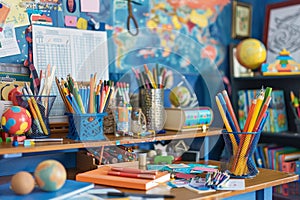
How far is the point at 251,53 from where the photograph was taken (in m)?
2.33

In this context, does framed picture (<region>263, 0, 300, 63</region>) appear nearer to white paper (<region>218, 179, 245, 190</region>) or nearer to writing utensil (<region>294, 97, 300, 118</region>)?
writing utensil (<region>294, 97, 300, 118</region>)

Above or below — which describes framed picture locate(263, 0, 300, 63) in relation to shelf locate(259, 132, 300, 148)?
above

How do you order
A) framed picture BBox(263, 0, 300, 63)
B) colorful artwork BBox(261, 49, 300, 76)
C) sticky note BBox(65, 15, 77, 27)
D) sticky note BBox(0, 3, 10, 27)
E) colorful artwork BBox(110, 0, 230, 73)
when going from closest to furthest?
sticky note BBox(0, 3, 10, 27)
sticky note BBox(65, 15, 77, 27)
colorful artwork BBox(110, 0, 230, 73)
colorful artwork BBox(261, 49, 300, 76)
framed picture BBox(263, 0, 300, 63)

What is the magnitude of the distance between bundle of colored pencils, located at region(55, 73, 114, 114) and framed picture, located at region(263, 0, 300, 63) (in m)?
1.27

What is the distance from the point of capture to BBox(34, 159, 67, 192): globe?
124cm

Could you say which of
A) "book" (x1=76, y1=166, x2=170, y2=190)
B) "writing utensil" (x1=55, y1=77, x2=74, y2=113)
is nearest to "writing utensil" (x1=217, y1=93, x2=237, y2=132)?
"book" (x1=76, y1=166, x2=170, y2=190)

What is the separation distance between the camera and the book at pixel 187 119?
185 cm

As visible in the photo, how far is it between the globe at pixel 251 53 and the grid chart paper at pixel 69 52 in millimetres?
818

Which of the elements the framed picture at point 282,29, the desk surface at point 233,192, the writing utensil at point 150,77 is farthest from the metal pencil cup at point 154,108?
the framed picture at point 282,29

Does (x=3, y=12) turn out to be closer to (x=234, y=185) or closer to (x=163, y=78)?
(x=163, y=78)

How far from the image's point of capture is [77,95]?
1549 mm

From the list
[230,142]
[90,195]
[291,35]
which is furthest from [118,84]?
[291,35]

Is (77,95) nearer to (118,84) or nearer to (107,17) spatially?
(118,84)

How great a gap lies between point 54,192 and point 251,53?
4.70 ft
